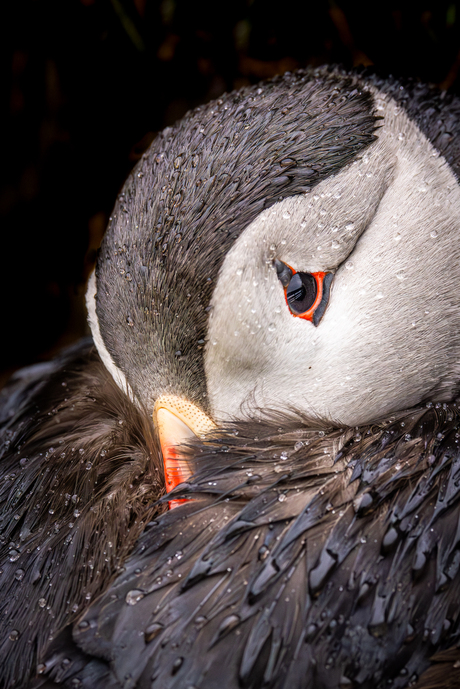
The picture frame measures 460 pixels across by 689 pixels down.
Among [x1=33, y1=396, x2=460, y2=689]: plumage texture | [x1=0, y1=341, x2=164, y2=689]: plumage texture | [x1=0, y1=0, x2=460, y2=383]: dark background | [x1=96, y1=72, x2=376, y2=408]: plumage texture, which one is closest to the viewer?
[x1=33, y1=396, x2=460, y2=689]: plumage texture

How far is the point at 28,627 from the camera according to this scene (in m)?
0.86

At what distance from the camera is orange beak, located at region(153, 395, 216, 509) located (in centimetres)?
97

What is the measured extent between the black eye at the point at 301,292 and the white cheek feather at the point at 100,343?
36 cm

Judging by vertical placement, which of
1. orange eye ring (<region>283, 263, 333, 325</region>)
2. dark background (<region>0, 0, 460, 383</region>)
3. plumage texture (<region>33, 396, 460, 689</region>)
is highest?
dark background (<region>0, 0, 460, 383</region>)

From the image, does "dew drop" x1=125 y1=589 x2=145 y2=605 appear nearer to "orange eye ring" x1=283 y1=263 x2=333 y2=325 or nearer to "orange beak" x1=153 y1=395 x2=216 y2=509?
"orange beak" x1=153 y1=395 x2=216 y2=509

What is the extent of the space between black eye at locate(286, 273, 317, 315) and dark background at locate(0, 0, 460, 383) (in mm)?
867

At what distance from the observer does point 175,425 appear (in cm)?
103

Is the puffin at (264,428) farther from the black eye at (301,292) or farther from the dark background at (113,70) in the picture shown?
the dark background at (113,70)

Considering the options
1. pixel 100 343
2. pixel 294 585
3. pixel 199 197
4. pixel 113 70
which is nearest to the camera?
pixel 294 585

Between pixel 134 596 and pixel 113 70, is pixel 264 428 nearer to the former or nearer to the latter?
pixel 134 596

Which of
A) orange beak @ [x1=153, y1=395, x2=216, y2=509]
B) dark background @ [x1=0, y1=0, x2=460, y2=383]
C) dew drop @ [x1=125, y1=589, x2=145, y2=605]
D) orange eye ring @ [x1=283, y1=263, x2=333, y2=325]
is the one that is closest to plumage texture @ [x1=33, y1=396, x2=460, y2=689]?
dew drop @ [x1=125, y1=589, x2=145, y2=605]

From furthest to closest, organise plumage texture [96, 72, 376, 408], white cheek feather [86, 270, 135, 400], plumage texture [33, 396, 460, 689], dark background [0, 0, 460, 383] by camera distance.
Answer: dark background [0, 0, 460, 383]
white cheek feather [86, 270, 135, 400]
plumage texture [96, 72, 376, 408]
plumage texture [33, 396, 460, 689]

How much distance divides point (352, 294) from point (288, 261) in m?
0.13

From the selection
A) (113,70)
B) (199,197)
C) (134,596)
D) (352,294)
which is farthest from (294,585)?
(113,70)
